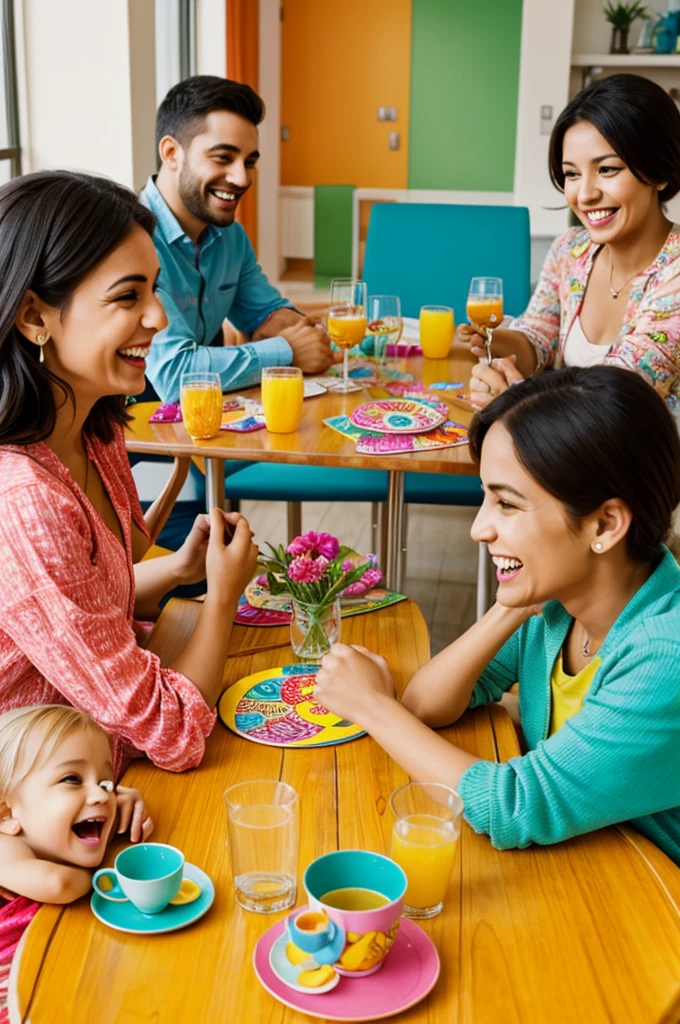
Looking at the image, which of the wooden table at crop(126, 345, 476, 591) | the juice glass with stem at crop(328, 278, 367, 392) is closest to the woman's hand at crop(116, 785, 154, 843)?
the wooden table at crop(126, 345, 476, 591)

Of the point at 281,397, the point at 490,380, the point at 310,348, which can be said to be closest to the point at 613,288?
the point at 490,380

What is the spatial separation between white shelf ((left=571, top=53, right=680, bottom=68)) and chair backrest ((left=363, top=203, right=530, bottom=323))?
3.88 m

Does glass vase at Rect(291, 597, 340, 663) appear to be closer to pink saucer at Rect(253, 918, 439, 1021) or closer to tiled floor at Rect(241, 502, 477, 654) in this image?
pink saucer at Rect(253, 918, 439, 1021)

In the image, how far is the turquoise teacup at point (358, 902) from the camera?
896mm

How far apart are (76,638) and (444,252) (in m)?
2.49

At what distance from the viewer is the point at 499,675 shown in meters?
1.44

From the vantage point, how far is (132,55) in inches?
155

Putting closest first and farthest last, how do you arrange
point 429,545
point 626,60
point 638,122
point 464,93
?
point 638,122
point 429,545
point 626,60
point 464,93

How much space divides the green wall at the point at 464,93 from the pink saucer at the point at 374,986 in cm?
835

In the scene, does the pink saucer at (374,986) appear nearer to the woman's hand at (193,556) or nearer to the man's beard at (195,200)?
the woman's hand at (193,556)

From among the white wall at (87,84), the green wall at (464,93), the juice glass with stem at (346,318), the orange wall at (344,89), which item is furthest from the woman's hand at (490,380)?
the orange wall at (344,89)

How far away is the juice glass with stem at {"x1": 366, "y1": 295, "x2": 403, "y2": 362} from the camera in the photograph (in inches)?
106

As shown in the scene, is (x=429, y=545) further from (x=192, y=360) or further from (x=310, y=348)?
(x=192, y=360)

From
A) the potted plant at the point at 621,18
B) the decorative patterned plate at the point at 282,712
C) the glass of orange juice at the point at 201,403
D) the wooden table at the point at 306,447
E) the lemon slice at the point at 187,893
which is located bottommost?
the decorative patterned plate at the point at 282,712
